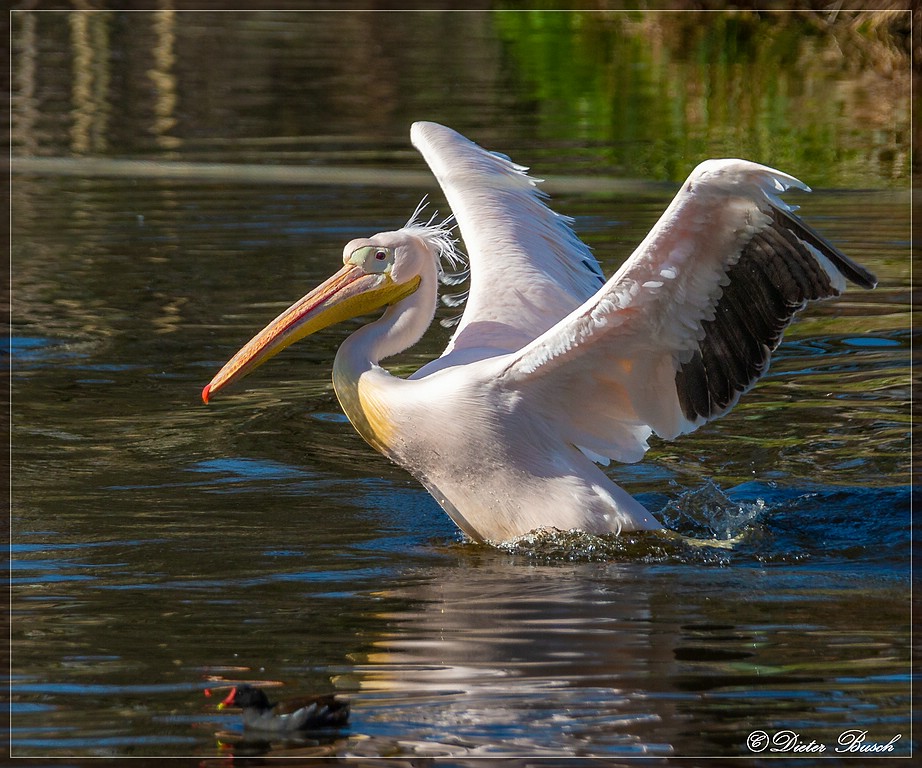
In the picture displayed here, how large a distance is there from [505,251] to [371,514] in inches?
51.2

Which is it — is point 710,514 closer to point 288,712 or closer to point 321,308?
point 321,308

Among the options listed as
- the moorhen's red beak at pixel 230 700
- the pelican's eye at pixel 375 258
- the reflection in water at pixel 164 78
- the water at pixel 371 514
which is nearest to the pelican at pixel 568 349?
the pelican's eye at pixel 375 258

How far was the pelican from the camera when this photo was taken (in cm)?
477

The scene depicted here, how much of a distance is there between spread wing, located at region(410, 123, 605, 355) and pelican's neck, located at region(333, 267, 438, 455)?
229 mm

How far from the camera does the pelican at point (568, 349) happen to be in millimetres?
4770

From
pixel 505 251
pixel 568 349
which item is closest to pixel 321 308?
pixel 505 251

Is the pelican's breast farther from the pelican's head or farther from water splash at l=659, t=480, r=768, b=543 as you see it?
water splash at l=659, t=480, r=768, b=543

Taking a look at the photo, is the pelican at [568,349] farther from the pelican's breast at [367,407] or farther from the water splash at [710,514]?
the water splash at [710,514]

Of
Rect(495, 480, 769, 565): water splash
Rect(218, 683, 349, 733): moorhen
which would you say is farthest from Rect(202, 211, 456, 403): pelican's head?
Rect(218, 683, 349, 733): moorhen

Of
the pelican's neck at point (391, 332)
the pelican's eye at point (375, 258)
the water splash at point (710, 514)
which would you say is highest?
the pelican's eye at point (375, 258)

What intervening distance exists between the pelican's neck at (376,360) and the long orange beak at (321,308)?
0.07 m

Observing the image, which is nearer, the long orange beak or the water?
the water

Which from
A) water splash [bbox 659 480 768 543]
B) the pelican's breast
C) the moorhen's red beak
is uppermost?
the pelican's breast

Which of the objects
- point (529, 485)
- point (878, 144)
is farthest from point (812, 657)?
point (878, 144)
